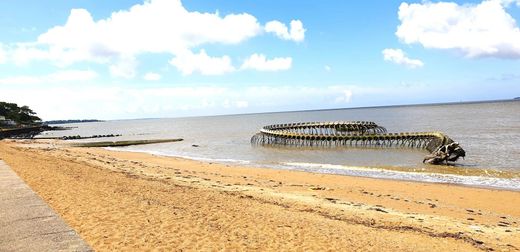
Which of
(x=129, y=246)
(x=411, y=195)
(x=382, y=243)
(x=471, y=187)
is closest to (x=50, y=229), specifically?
(x=129, y=246)

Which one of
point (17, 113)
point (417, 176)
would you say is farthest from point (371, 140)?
point (17, 113)

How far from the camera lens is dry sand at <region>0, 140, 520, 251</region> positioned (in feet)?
29.0

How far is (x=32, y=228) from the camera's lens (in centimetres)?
514

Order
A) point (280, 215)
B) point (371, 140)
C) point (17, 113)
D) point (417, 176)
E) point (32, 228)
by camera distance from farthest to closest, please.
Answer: point (17, 113), point (371, 140), point (417, 176), point (280, 215), point (32, 228)

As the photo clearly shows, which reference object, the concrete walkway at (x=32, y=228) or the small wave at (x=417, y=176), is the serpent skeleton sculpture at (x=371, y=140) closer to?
the small wave at (x=417, y=176)

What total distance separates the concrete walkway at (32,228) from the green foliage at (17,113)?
413 ft

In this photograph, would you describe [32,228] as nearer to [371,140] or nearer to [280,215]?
[280,215]

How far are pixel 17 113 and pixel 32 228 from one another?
444ft

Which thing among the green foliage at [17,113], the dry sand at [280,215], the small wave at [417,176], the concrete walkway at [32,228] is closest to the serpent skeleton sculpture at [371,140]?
the small wave at [417,176]

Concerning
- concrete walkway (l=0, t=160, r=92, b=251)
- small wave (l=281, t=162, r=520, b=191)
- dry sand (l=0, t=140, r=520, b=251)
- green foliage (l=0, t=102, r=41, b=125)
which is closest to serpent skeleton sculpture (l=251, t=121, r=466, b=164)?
small wave (l=281, t=162, r=520, b=191)

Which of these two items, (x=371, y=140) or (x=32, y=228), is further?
(x=371, y=140)

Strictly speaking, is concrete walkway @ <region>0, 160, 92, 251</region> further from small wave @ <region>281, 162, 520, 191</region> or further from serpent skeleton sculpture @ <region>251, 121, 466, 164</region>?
serpent skeleton sculpture @ <region>251, 121, 466, 164</region>

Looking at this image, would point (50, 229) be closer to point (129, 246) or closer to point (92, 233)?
point (129, 246)

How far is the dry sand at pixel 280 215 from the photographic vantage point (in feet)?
29.0
